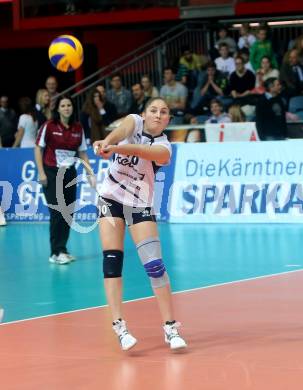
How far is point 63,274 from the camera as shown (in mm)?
13461

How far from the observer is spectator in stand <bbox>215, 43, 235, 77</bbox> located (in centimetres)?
2320

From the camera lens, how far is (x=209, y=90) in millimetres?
22922

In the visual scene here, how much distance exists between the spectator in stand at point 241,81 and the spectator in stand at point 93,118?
2957 mm

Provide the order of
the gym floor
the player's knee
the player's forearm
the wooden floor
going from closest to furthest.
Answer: the wooden floor
the gym floor
the player's forearm
the player's knee

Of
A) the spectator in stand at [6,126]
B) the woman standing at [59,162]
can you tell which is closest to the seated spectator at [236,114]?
the spectator in stand at [6,126]

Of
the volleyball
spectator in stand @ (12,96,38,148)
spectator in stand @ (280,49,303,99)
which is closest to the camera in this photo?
the volleyball

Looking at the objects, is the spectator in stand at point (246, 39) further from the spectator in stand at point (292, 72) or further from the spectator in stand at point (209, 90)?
the spectator in stand at point (292, 72)

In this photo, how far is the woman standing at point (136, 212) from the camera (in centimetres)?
880

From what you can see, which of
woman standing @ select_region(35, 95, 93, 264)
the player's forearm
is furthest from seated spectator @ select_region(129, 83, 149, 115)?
the player's forearm

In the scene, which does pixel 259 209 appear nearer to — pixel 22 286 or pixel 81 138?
pixel 81 138

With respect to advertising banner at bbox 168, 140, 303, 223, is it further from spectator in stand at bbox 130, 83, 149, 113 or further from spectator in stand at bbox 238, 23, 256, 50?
spectator in stand at bbox 238, 23, 256, 50

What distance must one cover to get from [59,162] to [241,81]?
909 cm

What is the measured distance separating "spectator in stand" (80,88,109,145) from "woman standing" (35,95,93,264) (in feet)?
24.8

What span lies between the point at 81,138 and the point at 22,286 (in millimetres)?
2636
